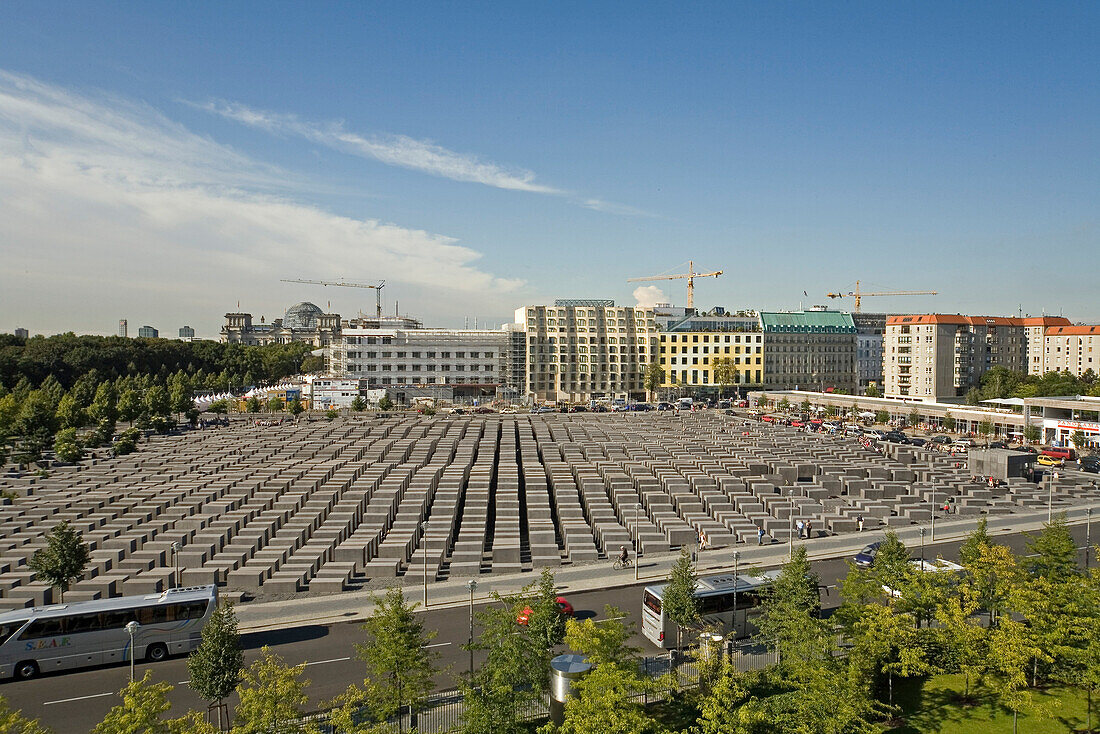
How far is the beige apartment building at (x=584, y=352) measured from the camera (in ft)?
354

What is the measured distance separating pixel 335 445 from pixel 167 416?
32224 millimetres

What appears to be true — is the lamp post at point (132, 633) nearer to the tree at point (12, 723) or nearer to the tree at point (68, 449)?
the tree at point (12, 723)

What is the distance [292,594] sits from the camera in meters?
22.9

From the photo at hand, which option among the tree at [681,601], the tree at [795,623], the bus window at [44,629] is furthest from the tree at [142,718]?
the tree at [795,623]

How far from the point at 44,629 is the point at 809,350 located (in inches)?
4344

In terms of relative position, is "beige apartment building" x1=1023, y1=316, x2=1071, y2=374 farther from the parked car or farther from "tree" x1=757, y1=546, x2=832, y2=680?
"tree" x1=757, y1=546, x2=832, y2=680

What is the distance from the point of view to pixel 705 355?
110250mm

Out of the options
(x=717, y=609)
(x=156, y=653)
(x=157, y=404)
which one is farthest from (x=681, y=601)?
(x=157, y=404)

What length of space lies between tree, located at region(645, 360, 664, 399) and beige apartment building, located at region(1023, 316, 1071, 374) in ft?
184

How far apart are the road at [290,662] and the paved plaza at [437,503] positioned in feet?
12.1

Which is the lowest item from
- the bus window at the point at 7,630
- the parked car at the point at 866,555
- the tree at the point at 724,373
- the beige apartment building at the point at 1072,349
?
the parked car at the point at 866,555

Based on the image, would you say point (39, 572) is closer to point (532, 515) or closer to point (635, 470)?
point (532, 515)

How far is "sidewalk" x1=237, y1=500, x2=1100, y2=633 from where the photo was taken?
68.9ft

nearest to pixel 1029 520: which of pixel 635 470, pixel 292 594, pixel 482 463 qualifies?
pixel 635 470
